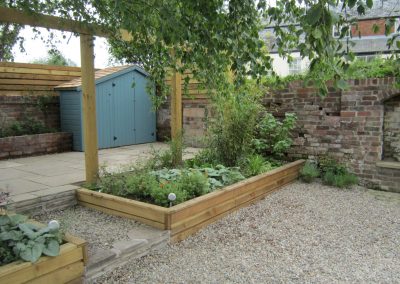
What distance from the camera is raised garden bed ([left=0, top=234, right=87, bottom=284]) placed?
208 centimetres

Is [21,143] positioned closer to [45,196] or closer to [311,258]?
[45,196]

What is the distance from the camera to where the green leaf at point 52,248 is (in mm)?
2252

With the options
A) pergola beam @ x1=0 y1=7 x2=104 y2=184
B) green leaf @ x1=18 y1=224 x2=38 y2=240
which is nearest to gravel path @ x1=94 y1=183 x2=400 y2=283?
green leaf @ x1=18 y1=224 x2=38 y2=240

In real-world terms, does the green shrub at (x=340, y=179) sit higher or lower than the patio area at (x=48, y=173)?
lower

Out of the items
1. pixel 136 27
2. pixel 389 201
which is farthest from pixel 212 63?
pixel 389 201

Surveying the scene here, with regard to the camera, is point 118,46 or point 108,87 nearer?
point 118,46

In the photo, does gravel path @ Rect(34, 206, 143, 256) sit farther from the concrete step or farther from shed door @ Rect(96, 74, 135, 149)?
shed door @ Rect(96, 74, 135, 149)

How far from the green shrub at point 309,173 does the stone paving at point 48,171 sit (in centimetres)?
222

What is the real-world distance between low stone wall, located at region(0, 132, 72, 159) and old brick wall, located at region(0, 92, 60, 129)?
61 cm

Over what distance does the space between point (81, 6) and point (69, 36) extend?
0.73m

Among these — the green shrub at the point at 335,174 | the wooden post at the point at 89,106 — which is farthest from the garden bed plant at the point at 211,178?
the green shrub at the point at 335,174

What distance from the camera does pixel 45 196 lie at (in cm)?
380

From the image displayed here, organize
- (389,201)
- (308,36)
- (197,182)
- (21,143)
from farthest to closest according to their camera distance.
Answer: (21,143)
(389,201)
(197,182)
(308,36)

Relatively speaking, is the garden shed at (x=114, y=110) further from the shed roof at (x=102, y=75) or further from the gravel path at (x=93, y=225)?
the gravel path at (x=93, y=225)
